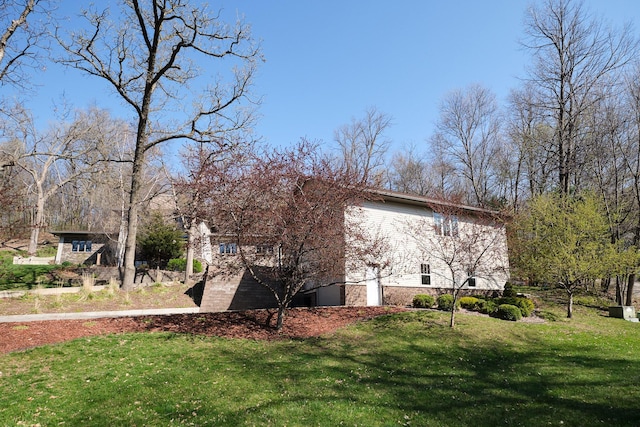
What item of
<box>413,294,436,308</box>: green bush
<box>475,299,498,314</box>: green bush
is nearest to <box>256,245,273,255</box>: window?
<box>413,294,436,308</box>: green bush

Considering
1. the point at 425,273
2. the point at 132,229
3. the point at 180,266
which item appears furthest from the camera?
the point at 180,266

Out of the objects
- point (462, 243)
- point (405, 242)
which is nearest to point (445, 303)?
point (462, 243)

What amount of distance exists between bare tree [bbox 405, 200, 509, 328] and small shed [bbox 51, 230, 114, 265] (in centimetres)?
2559

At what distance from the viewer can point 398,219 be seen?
17219 millimetres

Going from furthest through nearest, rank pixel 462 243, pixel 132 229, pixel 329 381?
1. pixel 132 229
2. pixel 462 243
3. pixel 329 381

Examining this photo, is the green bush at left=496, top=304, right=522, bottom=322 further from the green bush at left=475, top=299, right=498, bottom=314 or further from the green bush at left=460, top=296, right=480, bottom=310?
the green bush at left=460, top=296, right=480, bottom=310

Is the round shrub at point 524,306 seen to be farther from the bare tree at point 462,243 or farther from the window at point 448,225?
the window at point 448,225

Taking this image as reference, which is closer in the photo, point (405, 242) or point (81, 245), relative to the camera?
point (405, 242)

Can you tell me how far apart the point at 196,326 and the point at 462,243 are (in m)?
8.68

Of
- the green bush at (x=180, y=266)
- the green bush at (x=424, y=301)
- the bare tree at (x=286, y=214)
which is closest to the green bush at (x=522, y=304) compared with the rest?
Answer: the green bush at (x=424, y=301)

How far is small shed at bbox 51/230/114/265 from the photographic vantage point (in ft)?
100

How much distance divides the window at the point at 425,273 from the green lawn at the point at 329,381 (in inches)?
254

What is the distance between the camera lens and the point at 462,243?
1218 centimetres

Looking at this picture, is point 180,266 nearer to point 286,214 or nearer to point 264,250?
point 264,250
